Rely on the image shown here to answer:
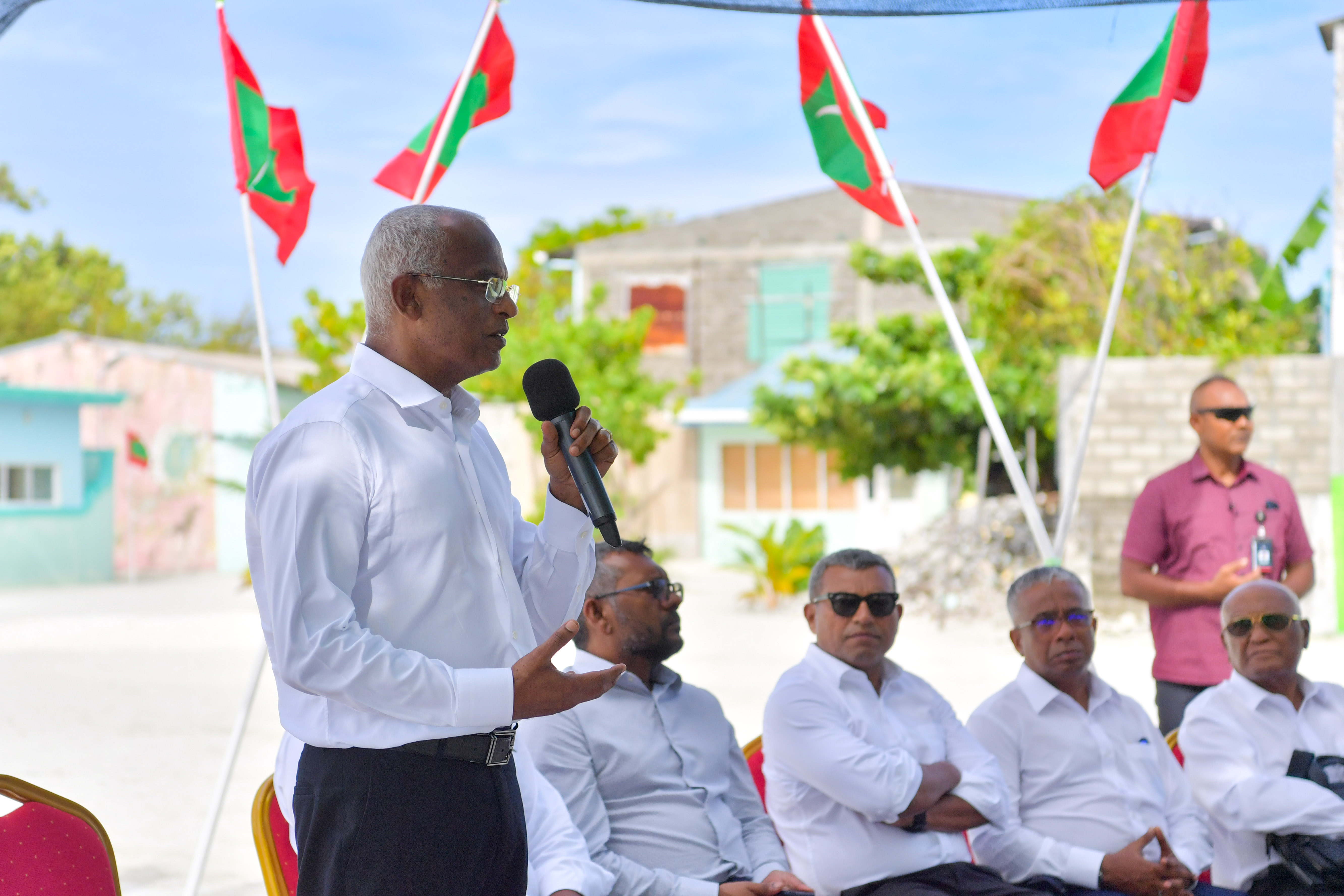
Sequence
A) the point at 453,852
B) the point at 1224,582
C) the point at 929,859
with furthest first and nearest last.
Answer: the point at 1224,582 < the point at 929,859 < the point at 453,852

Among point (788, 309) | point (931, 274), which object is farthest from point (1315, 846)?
point (788, 309)

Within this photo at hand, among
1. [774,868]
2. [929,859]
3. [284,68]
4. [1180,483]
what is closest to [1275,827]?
[929,859]

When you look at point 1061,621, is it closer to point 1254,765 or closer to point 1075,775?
point 1075,775

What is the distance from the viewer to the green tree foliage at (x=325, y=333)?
2709 centimetres

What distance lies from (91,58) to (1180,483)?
32.3 meters

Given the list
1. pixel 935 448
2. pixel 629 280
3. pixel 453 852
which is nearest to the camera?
pixel 453 852

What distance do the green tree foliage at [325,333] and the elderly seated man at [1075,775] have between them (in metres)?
24.2

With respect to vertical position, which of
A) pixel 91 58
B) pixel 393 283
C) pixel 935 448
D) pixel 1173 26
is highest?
pixel 91 58

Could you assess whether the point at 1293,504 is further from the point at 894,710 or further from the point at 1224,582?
the point at 894,710

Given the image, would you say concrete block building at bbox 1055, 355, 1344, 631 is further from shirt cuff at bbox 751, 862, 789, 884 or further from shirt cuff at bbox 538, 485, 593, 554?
shirt cuff at bbox 538, 485, 593, 554

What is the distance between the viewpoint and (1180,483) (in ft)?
16.0

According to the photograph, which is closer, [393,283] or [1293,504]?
[393,283]

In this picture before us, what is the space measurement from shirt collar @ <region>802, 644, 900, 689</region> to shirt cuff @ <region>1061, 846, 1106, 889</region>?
2.30ft

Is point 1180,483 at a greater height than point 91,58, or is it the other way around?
point 91,58
